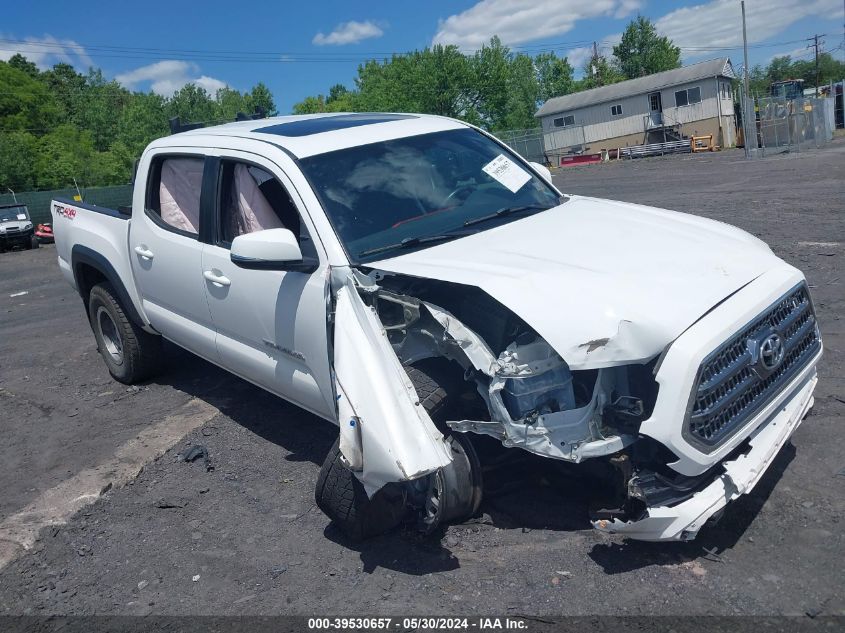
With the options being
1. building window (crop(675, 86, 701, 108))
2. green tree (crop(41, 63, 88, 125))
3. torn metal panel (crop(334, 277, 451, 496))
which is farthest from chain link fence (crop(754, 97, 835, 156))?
green tree (crop(41, 63, 88, 125))

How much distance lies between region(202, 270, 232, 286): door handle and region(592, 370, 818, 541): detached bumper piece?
2.50 metres

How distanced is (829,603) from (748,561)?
1.19 ft

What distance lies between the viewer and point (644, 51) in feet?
250

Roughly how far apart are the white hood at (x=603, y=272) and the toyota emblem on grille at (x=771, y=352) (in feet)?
0.85

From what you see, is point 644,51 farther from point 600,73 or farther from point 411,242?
point 411,242

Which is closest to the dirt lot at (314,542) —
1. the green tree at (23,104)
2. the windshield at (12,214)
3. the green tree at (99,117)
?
the windshield at (12,214)

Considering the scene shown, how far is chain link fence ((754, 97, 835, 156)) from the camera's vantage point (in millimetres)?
25922

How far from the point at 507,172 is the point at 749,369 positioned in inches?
85.2

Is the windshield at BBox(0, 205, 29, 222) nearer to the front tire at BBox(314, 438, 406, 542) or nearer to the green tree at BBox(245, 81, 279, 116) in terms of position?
the front tire at BBox(314, 438, 406, 542)

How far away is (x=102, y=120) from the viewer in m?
74.2

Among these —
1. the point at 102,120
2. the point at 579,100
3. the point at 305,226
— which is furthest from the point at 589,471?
the point at 102,120

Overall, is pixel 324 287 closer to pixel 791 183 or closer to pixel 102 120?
pixel 791 183

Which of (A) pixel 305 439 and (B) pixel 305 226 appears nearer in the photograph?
(B) pixel 305 226

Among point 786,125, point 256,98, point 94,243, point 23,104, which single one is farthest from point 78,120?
point 94,243
